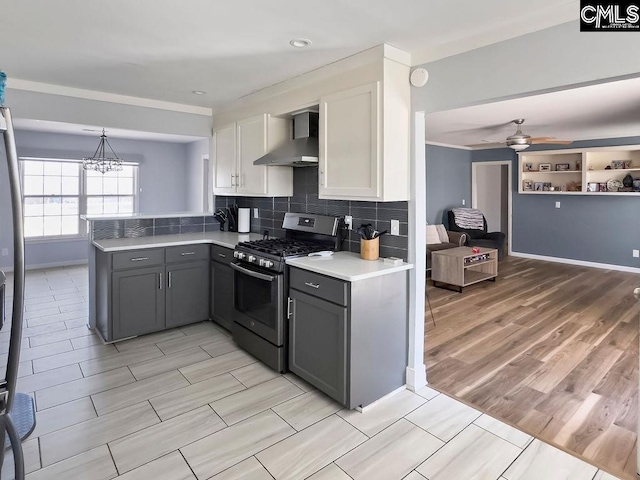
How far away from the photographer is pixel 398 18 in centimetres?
216

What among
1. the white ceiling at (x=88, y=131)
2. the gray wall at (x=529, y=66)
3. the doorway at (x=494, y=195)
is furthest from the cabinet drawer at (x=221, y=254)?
the doorway at (x=494, y=195)

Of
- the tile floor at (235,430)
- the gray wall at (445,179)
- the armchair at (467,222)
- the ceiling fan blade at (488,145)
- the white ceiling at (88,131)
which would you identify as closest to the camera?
the tile floor at (235,430)

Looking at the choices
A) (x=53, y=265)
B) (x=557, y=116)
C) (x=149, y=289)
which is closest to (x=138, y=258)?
(x=149, y=289)

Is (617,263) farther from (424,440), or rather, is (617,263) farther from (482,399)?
(424,440)

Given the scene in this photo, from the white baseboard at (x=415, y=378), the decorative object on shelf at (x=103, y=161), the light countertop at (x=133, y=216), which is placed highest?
the decorative object on shelf at (x=103, y=161)

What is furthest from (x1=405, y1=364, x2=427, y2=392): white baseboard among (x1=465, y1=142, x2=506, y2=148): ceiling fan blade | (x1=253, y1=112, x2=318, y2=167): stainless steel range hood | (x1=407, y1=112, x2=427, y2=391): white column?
(x1=465, y1=142, x2=506, y2=148): ceiling fan blade

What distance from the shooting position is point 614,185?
6684 mm

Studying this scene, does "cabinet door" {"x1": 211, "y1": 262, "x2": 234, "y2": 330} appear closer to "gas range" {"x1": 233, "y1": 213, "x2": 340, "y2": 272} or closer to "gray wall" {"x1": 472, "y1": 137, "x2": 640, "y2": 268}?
"gas range" {"x1": 233, "y1": 213, "x2": 340, "y2": 272}

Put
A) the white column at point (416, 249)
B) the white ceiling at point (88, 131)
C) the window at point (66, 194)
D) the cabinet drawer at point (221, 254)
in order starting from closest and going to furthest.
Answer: the white column at point (416, 249) < the cabinet drawer at point (221, 254) < the white ceiling at point (88, 131) < the window at point (66, 194)

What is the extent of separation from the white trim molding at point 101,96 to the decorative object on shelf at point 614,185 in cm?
665

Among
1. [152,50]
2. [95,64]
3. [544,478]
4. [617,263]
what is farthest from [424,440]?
[617,263]

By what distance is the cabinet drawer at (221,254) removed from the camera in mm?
3615

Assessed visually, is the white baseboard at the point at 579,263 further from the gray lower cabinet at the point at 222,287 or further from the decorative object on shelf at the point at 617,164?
the gray lower cabinet at the point at 222,287

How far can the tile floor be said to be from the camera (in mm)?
1947
